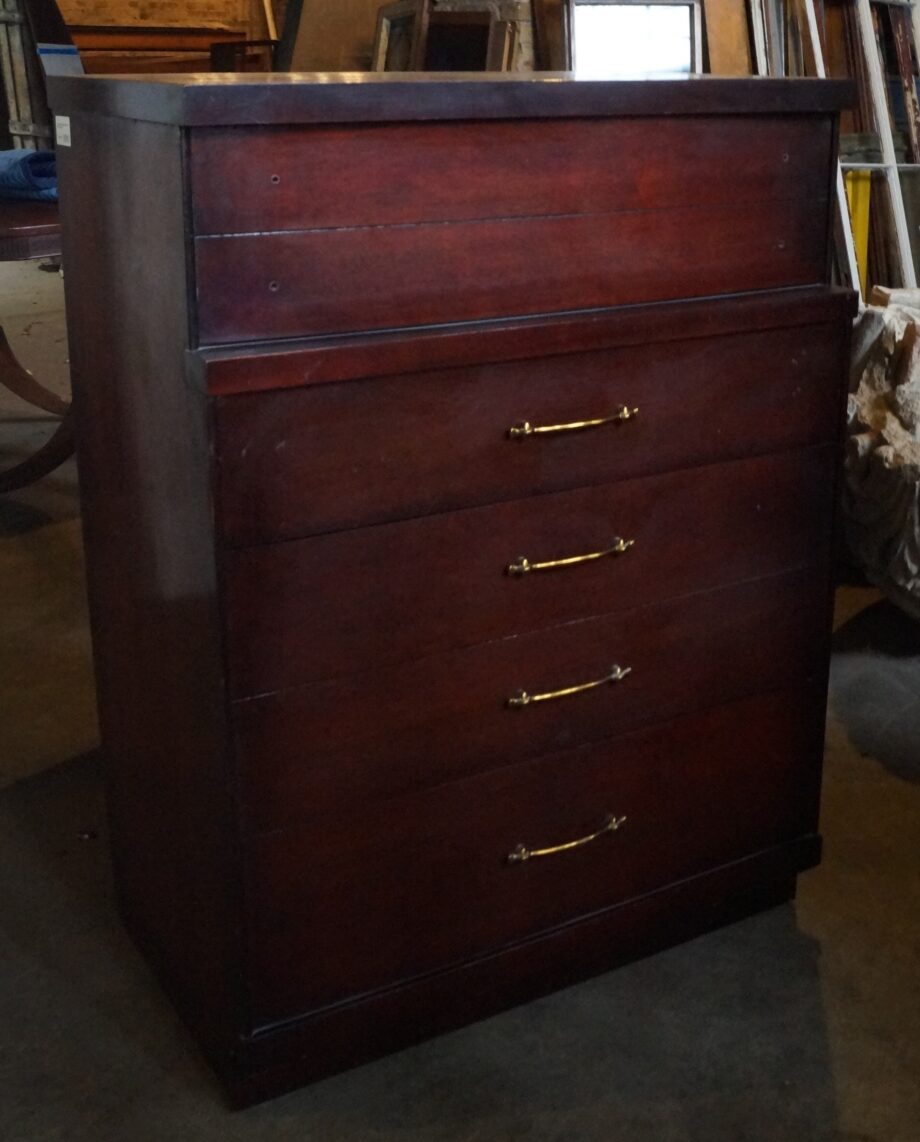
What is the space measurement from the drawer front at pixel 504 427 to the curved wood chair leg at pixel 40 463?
2.25 meters

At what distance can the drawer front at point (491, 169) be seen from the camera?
3.85ft

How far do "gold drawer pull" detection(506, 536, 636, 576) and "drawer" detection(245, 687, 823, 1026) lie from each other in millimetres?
229

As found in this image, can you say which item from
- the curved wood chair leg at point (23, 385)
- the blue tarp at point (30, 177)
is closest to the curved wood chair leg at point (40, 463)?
the curved wood chair leg at point (23, 385)

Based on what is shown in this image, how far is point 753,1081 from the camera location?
150 cm

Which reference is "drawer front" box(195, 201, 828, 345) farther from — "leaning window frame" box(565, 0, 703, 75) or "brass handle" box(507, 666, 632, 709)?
"leaning window frame" box(565, 0, 703, 75)

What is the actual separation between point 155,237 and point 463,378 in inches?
12.3

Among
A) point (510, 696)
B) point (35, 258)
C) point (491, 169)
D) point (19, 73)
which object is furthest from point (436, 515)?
point (19, 73)

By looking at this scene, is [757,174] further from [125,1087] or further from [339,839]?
[125,1087]

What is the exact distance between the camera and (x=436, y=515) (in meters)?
1.35

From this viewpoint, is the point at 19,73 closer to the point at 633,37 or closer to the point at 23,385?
the point at 23,385

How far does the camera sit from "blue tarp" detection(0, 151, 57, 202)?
2.66 m

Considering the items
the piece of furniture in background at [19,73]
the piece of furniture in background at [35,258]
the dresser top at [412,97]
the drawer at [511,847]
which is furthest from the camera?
the piece of furniture in background at [19,73]

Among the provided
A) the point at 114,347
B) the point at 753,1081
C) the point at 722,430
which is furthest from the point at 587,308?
the point at 753,1081

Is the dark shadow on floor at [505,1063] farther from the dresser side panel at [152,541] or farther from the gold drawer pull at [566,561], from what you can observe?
the gold drawer pull at [566,561]
